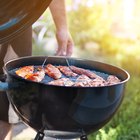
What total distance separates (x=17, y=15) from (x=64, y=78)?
0.35 meters

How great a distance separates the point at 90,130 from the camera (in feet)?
5.59

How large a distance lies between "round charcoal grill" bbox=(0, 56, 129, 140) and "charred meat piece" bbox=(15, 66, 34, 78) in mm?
58

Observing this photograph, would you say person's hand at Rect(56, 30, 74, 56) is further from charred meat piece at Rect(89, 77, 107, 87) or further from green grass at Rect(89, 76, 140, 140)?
green grass at Rect(89, 76, 140, 140)

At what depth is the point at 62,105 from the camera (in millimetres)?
1549

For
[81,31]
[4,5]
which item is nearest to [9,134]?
[4,5]

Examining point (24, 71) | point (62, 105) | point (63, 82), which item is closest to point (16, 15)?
point (24, 71)

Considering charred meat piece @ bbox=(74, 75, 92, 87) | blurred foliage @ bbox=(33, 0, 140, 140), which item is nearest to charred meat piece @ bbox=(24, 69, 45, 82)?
charred meat piece @ bbox=(74, 75, 92, 87)

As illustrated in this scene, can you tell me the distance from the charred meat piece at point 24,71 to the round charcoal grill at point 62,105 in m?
0.06

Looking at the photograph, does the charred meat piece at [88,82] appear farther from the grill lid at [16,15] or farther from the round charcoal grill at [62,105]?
the grill lid at [16,15]

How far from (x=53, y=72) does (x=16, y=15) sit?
1.00 feet

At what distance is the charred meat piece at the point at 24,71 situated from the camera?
1756mm

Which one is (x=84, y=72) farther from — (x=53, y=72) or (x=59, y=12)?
(x=59, y=12)

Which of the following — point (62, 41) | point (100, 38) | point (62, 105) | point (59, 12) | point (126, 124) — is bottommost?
point (126, 124)

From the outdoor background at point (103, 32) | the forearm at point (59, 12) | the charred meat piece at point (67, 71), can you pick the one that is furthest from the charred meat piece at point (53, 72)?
the outdoor background at point (103, 32)
